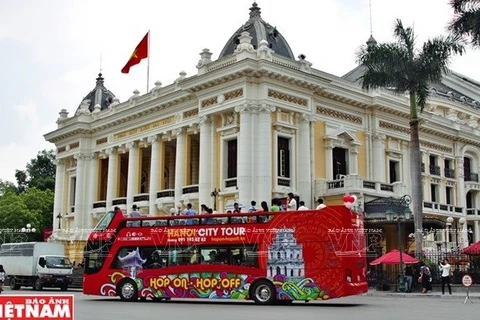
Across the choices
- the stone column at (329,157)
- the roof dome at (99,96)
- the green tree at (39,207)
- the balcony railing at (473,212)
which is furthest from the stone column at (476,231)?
the green tree at (39,207)

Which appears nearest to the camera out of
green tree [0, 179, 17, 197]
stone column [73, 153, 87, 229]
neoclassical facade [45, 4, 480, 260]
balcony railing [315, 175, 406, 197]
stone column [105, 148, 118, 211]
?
neoclassical facade [45, 4, 480, 260]

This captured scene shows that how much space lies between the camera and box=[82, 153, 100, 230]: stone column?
4672 cm

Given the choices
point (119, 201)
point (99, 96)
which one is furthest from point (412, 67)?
point (99, 96)

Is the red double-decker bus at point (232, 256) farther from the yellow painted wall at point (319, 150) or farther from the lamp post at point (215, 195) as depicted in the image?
the yellow painted wall at point (319, 150)

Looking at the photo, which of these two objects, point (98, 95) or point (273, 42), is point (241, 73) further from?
point (98, 95)

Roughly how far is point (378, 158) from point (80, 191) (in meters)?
22.6

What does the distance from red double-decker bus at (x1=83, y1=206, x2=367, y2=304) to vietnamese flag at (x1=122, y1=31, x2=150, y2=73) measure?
888 inches

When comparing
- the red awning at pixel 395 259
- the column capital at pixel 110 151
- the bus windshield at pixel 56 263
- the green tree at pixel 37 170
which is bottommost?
the bus windshield at pixel 56 263

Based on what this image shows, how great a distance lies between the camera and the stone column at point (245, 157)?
3269cm

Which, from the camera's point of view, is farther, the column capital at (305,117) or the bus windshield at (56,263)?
the column capital at (305,117)

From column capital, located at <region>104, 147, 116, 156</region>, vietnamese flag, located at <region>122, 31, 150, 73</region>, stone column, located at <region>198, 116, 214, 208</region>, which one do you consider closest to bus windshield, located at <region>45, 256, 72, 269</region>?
stone column, located at <region>198, 116, 214, 208</region>

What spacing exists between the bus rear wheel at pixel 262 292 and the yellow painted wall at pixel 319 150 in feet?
57.2

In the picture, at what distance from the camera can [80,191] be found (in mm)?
47375

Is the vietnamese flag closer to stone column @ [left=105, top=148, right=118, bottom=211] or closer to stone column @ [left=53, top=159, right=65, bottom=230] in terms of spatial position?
stone column @ [left=105, top=148, right=118, bottom=211]
